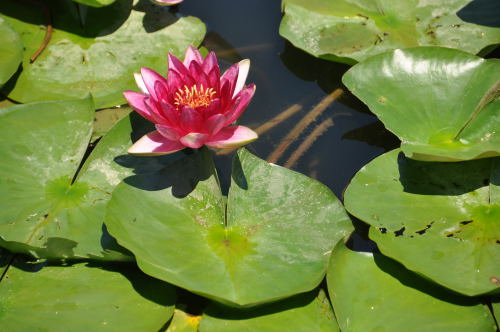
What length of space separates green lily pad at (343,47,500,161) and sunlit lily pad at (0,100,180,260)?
45.5 inches

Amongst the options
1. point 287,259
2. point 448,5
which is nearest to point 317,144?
point 287,259

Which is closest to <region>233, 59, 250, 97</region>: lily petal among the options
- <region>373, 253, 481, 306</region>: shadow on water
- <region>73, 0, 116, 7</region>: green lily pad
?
<region>373, 253, 481, 306</region>: shadow on water

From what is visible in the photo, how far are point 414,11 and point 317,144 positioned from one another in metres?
1.06

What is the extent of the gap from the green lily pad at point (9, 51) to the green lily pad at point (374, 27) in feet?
4.87

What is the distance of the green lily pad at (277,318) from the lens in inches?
69.7

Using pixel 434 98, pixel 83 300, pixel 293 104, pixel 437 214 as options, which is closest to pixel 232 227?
pixel 83 300

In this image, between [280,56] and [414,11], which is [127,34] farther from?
[414,11]

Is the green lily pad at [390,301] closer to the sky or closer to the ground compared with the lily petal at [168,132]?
closer to the ground

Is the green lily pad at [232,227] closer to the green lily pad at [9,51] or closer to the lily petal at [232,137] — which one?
the lily petal at [232,137]

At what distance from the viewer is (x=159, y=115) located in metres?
1.99

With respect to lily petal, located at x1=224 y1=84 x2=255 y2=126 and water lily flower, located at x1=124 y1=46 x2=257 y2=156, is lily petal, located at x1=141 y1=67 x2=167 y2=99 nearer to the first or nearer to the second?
water lily flower, located at x1=124 y1=46 x2=257 y2=156

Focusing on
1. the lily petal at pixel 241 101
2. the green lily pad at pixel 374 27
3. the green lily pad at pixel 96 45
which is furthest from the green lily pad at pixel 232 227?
the green lily pad at pixel 374 27

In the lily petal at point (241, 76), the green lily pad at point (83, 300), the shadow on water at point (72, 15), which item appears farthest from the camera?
the shadow on water at point (72, 15)

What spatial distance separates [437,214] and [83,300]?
1.47m
